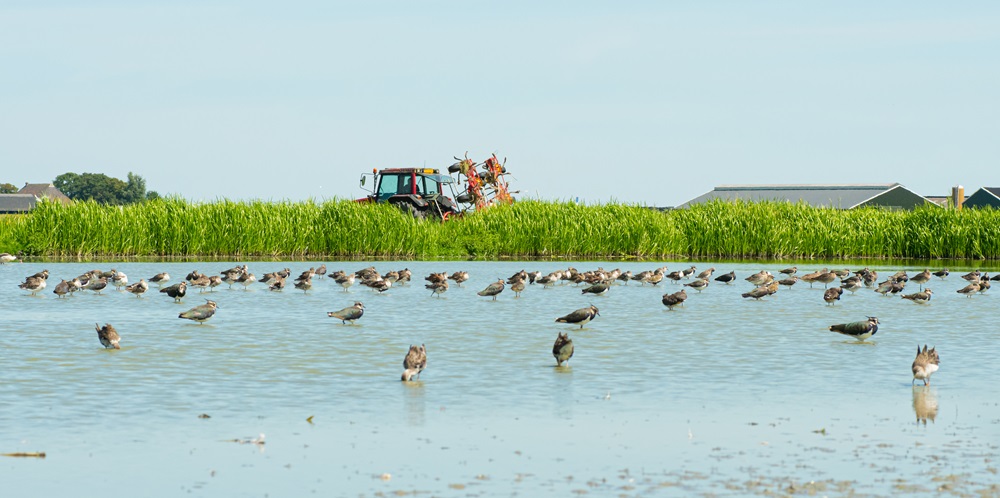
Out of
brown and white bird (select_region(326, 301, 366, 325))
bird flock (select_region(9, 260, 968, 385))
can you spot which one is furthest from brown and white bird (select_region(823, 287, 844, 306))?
brown and white bird (select_region(326, 301, 366, 325))

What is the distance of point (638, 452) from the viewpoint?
10.2 meters

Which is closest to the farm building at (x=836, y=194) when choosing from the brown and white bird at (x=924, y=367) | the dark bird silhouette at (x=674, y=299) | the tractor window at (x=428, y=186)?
the tractor window at (x=428, y=186)

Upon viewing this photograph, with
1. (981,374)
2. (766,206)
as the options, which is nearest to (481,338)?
(981,374)

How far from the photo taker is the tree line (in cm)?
16288

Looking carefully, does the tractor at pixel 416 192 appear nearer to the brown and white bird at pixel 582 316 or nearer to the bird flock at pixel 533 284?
the bird flock at pixel 533 284

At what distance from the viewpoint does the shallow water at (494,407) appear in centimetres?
923

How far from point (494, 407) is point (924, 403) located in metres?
4.41

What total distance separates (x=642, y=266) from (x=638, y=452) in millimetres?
34523

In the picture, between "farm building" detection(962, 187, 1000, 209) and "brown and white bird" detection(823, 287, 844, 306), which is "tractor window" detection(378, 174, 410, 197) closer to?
"brown and white bird" detection(823, 287, 844, 306)

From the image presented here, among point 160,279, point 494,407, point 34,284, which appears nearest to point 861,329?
point 494,407

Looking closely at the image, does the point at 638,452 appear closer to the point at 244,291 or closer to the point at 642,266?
the point at 244,291

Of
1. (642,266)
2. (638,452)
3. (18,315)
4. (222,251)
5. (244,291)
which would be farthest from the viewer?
(222,251)

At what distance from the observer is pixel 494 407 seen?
12.5 m

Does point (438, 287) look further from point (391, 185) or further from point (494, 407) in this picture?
point (391, 185)
